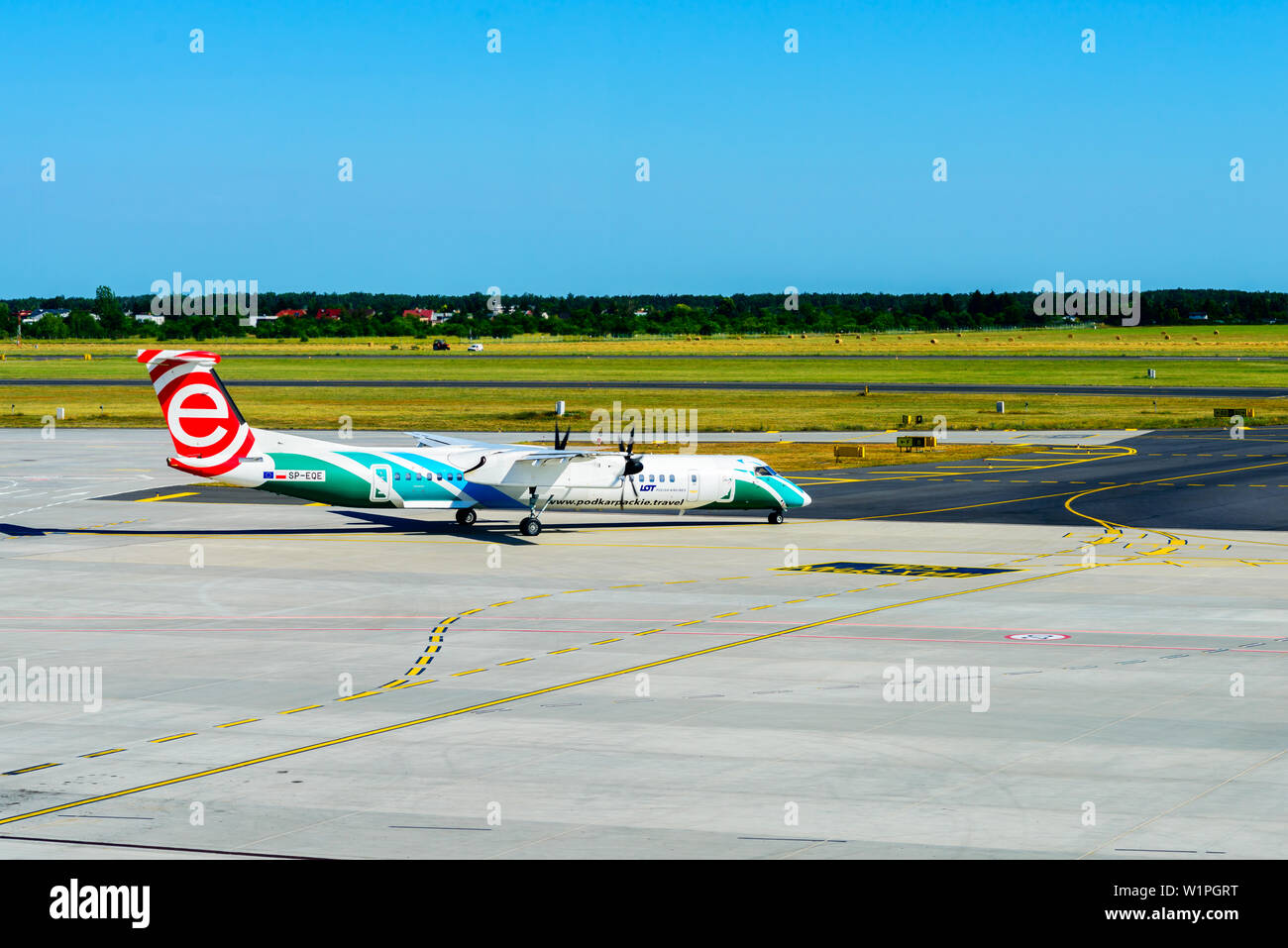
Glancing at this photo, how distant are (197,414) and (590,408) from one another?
63.6 m

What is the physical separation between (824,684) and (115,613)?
19.5 meters

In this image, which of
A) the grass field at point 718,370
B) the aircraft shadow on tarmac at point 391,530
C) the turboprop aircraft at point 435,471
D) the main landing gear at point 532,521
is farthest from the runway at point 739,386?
the main landing gear at point 532,521

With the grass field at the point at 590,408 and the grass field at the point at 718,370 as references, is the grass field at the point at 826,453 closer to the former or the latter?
the grass field at the point at 590,408

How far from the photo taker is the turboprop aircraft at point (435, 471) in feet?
163

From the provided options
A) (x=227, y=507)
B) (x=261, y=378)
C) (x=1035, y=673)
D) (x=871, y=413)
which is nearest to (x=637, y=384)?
(x=871, y=413)

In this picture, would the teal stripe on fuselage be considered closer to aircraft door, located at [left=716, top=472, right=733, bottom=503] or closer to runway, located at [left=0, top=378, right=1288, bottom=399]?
aircraft door, located at [left=716, top=472, right=733, bottom=503]

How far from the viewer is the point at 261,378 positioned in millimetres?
152875

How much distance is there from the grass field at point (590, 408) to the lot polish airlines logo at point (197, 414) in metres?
44.9

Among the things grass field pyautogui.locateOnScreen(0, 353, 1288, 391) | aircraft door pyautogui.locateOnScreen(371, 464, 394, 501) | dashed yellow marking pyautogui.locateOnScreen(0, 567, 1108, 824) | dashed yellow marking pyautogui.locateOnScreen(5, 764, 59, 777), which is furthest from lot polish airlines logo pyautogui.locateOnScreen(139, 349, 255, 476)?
grass field pyautogui.locateOnScreen(0, 353, 1288, 391)

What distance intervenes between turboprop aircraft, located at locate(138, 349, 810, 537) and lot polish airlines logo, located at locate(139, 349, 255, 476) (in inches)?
1.4

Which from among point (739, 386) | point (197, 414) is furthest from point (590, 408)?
point (197, 414)
